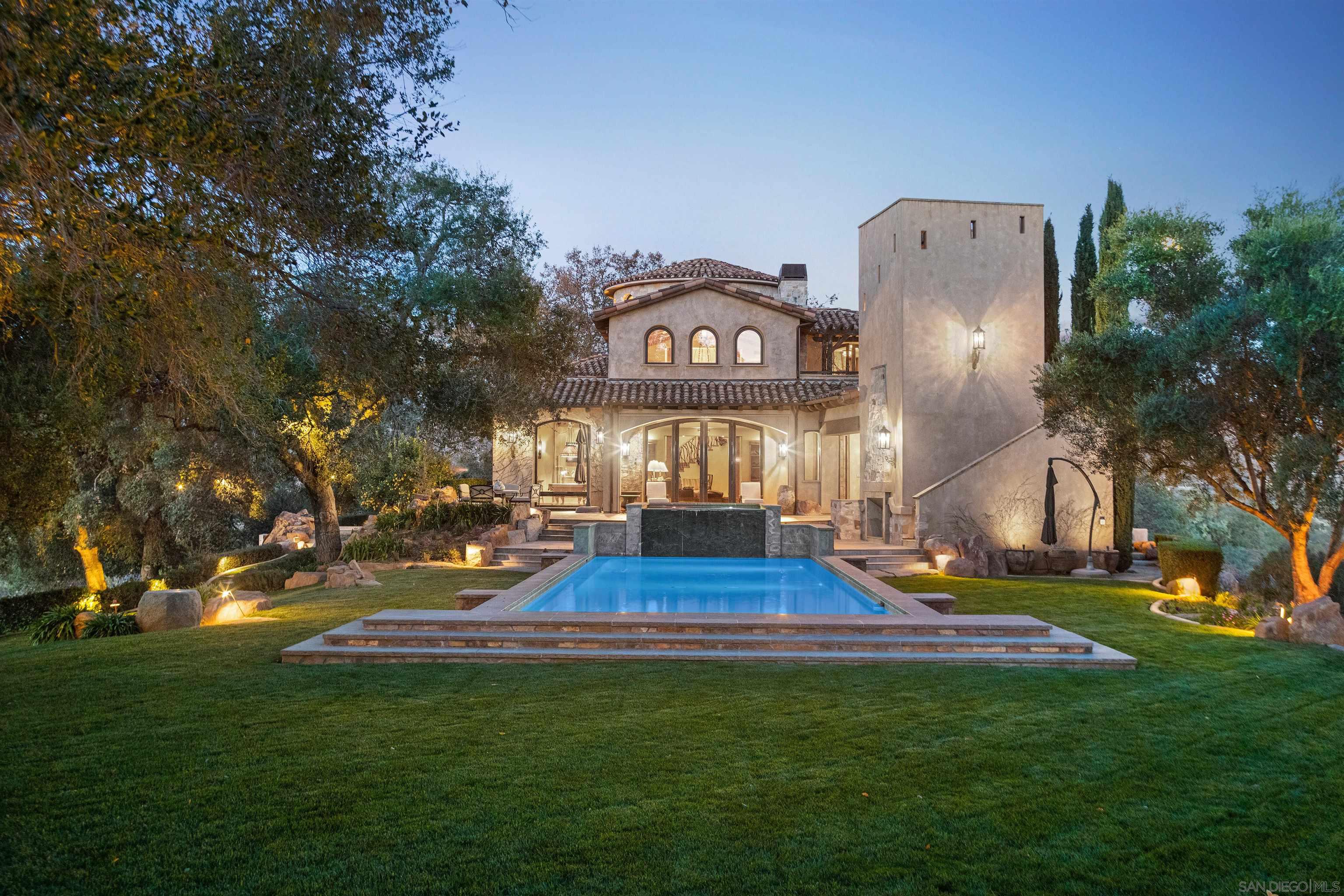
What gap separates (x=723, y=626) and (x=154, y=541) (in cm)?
1815

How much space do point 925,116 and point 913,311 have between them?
11.3 metres

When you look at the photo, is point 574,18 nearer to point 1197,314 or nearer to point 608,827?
point 608,827

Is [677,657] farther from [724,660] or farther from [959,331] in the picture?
[959,331]

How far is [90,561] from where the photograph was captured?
19.2 metres

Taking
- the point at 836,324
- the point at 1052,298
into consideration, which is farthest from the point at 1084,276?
the point at 836,324

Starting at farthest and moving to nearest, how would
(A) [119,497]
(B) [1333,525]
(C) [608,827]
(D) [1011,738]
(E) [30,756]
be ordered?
(A) [119,497], (B) [1333,525], (D) [1011,738], (E) [30,756], (C) [608,827]

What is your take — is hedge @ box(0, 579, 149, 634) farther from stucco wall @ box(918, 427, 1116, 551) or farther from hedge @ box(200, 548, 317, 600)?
stucco wall @ box(918, 427, 1116, 551)

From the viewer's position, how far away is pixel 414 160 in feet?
24.4

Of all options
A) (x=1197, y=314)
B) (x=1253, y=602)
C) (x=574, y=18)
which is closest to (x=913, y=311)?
(x=1197, y=314)

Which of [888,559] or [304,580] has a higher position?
[888,559]

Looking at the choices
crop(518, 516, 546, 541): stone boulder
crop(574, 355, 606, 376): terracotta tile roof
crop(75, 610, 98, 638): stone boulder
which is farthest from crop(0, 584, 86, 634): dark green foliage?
crop(574, 355, 606, 376): terracotta tile roof

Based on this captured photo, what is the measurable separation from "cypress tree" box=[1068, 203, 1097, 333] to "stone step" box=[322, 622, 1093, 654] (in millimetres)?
11653

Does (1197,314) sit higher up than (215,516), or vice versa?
(1197,314)

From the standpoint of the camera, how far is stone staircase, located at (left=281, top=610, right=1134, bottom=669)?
7336 mm
